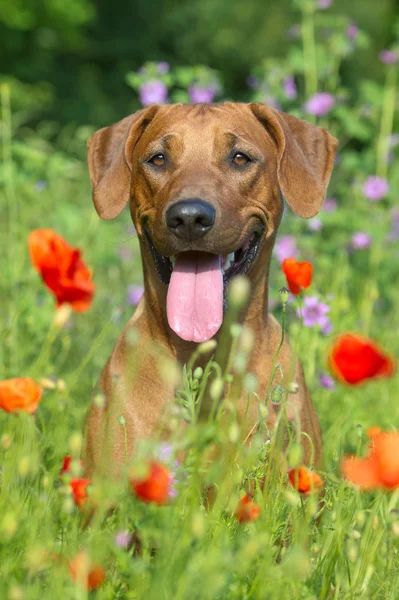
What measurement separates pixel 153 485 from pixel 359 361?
0.54 metres

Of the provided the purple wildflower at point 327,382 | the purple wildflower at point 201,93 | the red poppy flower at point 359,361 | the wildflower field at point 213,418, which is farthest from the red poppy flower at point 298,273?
the purple wildflower at point 201,93

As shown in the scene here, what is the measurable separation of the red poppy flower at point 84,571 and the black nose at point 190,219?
1.58 meters

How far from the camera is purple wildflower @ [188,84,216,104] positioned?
5906 mm

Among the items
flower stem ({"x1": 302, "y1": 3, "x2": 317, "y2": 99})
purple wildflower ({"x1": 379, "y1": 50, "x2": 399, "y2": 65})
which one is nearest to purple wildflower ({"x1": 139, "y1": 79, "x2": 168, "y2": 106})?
flower stem ({"x1": 302, "y1": 3, "x2": 317, "y2": 99})

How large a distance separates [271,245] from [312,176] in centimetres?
36

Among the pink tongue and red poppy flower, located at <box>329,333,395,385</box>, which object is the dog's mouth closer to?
the pink tongue

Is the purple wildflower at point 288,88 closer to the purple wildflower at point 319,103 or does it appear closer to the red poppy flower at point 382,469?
the purple wildflower at point 319,103

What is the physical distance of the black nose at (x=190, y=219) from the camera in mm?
3225

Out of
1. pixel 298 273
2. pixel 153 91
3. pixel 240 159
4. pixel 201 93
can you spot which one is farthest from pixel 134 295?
pixel 298 273

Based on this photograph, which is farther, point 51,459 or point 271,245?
point 271,245

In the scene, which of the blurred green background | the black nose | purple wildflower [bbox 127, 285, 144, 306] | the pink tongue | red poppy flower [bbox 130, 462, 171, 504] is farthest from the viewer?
the blurred green background

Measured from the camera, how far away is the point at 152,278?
359 cm

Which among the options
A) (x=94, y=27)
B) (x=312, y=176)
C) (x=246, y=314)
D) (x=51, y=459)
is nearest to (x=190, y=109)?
(x=312, y=176)

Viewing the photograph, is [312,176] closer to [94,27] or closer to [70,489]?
[70,489]
